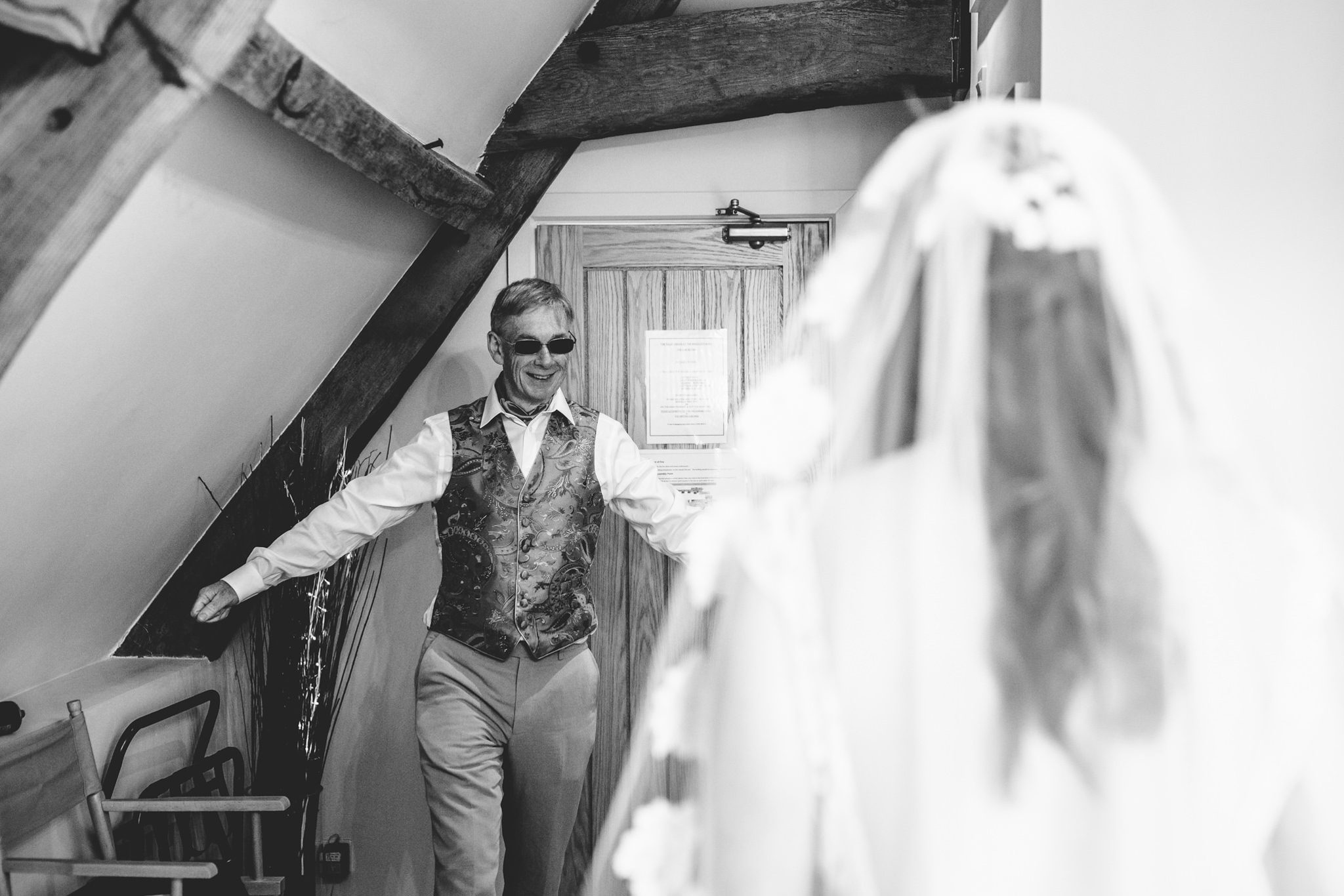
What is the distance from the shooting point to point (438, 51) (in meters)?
2.44

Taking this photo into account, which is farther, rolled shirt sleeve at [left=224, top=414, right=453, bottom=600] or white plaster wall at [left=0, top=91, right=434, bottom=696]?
rolled shirt sleeve at [left=224, top=414, right=453, bottom=600]

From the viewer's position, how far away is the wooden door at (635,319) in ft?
10.5

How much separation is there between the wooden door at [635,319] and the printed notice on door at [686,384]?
1.0 inches

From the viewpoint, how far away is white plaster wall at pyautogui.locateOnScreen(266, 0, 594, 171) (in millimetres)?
2088

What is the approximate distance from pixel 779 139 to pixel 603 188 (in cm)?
55

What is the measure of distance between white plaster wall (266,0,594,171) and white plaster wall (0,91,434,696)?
0.19 meters

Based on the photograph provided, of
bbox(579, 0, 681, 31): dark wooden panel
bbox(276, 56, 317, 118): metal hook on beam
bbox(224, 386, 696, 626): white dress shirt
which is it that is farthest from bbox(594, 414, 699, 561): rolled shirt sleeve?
bbox(579, 0, 681, 31): dark wooden panel

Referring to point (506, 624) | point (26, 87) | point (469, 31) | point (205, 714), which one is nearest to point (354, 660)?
point (205, 714)

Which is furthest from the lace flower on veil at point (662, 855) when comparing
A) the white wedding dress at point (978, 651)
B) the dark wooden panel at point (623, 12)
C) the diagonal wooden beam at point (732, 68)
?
the dark wooden panel at point (623, 12)

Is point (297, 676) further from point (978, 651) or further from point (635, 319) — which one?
point (978, 651)

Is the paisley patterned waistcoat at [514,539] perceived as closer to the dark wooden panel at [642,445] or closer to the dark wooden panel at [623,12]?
the dark wooden panel at [642,445]

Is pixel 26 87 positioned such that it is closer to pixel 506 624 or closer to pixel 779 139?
pixel 506 624

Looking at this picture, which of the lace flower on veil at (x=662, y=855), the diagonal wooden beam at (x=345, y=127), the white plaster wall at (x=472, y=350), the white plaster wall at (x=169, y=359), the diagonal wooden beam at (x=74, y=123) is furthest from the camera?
the white plaster wall at (x=472, y=350)

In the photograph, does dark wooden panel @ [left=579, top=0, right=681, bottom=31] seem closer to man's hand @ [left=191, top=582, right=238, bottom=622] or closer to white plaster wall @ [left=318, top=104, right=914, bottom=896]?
white plaster wall @ [left=318, top=104, right=914, bottom=896]
